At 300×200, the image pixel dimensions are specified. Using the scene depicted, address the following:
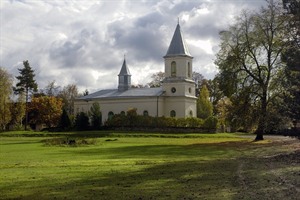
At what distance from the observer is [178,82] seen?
8338 cm

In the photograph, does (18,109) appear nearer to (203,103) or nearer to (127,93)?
(127,93)

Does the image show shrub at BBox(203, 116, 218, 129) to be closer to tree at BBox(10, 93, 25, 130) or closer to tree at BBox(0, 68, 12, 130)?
tree at BBox(0, 68, 12, 130)

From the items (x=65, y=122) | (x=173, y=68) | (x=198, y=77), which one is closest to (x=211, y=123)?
(x=173, y=68)

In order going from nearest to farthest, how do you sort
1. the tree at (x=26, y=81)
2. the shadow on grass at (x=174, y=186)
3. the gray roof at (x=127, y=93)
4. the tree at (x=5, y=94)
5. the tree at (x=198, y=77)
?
the shadow on grass at (x=174, y=186)
the tree at (x=5, y=94)
the gray roof at (x=127, y=93)
the tree at (x=26, y=81)
the tree at (x=198, y=77)

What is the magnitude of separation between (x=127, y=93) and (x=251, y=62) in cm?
4196

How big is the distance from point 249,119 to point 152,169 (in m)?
30.8

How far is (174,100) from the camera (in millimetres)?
83875

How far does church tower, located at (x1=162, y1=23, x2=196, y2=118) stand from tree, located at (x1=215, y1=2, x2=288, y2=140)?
33.1 metres

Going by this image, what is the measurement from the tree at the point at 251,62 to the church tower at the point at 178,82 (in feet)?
109

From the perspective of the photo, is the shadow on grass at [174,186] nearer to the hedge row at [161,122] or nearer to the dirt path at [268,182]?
the dirt path at [268,182]

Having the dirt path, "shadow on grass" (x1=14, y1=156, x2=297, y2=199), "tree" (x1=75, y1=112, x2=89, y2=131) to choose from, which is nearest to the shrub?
"tree" (x1=75, y1=112, x2=89, y2=131)

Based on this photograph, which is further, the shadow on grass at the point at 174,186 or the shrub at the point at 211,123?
the shrub at the point at 211,123

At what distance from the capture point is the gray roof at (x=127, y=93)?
85688 mm

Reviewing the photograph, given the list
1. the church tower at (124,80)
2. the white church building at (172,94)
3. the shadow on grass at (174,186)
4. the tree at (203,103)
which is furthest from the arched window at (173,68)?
the shadow on grass at (174,186)
